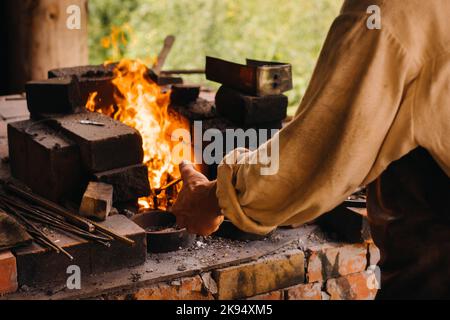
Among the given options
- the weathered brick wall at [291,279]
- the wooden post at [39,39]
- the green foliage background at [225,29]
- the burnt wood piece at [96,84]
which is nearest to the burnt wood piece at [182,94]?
the burnt wood piece at [96,84]

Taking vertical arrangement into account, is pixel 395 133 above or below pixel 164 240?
above

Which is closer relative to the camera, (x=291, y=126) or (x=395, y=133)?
(x=395, y=133)

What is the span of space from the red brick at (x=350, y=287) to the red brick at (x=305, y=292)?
0.07 m

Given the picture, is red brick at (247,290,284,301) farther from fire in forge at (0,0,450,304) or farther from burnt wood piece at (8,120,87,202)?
burnt wood piece at (8,120,87,202)

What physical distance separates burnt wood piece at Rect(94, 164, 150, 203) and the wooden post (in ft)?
9.98

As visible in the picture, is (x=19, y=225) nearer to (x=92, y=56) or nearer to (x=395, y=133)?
(x=395, y=133)

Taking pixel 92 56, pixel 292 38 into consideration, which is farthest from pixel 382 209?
pixel 92 56

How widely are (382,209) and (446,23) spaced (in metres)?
0.62

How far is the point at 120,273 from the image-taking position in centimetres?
270

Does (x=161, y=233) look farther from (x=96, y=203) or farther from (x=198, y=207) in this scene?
(x=198, y=207)

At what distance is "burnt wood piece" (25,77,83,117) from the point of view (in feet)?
11.1

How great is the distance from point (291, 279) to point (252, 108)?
90cm

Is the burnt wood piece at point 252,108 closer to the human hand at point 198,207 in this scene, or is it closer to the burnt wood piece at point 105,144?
the burnt wood piece at point 105,144

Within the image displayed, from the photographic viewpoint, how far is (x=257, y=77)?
320 centimetres
